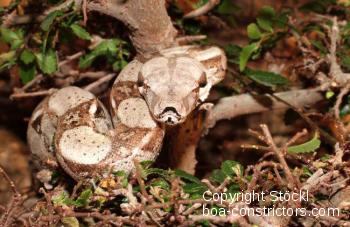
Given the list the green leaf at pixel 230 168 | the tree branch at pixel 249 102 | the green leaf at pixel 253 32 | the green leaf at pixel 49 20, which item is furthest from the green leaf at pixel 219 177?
the green leaf at pixel 49 20

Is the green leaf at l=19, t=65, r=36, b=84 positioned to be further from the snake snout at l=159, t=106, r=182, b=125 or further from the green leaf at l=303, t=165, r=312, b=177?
the green leaf at l=303, t=165, r=312, b=177

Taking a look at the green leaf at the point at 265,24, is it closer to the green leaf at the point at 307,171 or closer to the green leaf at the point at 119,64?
the green leaf at the point at 119,64

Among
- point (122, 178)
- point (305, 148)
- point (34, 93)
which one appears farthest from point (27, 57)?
point (305, 148)

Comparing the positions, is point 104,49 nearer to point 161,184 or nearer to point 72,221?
point 161,184

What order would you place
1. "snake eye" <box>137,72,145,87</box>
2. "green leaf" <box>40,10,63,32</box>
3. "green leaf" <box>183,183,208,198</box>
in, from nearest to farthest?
"green leaf" <box>183,183,208,198</box>, "green leaf" <box>40,10,63,32</box>, "snake eye" <box>137,72,145,87</box>

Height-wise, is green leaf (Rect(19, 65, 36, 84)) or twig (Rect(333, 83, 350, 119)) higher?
green leaf (Rect(19, 65, 36, 84))

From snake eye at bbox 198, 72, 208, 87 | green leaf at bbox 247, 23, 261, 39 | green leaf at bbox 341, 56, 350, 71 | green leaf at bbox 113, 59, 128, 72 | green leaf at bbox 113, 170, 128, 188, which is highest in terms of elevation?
green leaf at bbox 247, 23, 261, 39

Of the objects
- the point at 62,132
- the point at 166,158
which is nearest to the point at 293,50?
the point at 166,158

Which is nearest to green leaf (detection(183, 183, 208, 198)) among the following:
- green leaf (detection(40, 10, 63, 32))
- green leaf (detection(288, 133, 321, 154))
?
green leaf (detection(288, 133, 321, 154))
